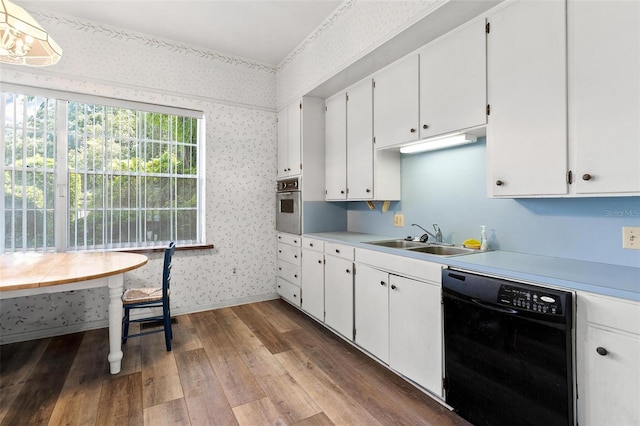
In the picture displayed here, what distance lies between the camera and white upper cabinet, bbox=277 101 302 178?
3.62 m

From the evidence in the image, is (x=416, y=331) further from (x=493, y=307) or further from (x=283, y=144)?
(x=283, y=144)

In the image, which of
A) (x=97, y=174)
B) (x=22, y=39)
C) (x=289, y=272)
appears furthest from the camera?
(x=289, y=272)

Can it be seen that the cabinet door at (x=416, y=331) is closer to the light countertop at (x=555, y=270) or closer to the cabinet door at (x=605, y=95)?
the light countertop at (x=555, y=270)

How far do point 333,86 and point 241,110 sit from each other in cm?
130

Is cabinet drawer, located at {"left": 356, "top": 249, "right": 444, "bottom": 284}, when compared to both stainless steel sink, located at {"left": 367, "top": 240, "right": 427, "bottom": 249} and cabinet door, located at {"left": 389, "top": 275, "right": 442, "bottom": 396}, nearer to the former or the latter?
cabinet door, located at {"left": 389, "top": 275, "right": 442, "bottom": 396}

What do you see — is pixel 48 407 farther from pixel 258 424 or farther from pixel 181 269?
pixel 181 269

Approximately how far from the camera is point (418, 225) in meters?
2.78

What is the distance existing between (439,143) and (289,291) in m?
2.41

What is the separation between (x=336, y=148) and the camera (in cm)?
344

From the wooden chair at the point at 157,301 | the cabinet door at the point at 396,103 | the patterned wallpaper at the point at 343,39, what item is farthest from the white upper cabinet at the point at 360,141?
the wooden chair at the point at 157,301

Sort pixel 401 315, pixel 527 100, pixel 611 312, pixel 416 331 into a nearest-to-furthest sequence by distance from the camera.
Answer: pixel 611 312 → pixel 527 100 → pixel 416 331 → pixel 401 315

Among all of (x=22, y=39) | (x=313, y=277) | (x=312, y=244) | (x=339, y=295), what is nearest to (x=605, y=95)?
(x=339, y=295)

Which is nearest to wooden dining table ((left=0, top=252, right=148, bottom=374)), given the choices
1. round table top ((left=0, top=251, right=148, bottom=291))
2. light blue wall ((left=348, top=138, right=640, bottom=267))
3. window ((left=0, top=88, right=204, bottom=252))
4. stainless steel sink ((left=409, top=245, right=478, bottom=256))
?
round table top ((left=0, top=251, right=148, bottom=291))

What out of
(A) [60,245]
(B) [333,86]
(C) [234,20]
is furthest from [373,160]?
(A) [60,245]
